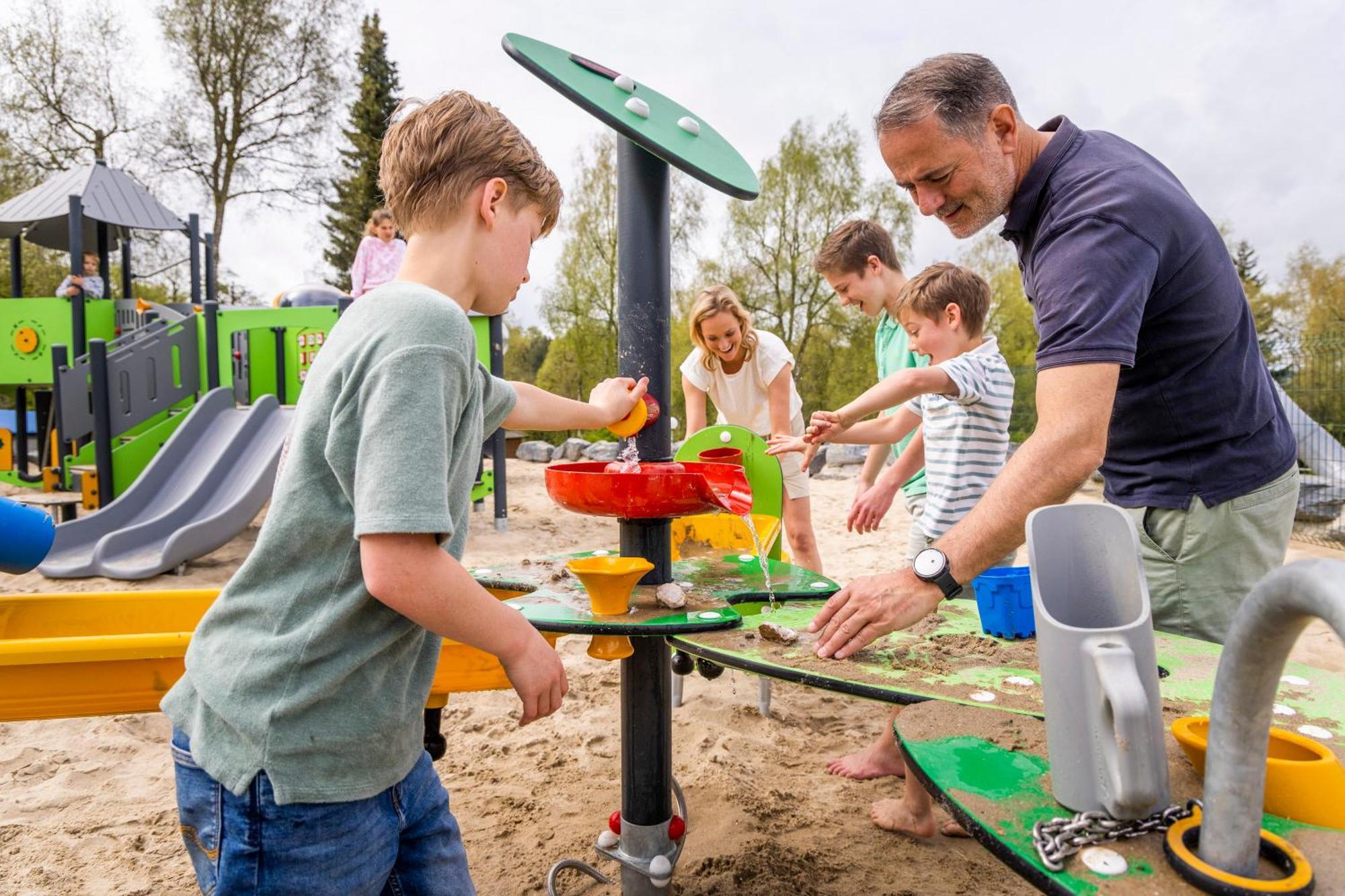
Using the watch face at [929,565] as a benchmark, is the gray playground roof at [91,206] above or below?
above

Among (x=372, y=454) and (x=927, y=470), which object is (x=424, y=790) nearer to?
(x=372, y=454)

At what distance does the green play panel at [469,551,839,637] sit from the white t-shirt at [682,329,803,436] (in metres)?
1.60

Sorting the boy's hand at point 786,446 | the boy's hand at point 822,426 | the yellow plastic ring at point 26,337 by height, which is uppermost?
the yellow plastic ring at point 26,337

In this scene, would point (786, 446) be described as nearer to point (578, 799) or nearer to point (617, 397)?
point (617, 397)

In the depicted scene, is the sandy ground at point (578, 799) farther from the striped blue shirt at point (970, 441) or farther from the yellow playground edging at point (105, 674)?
the striped blue shirt at point (970, 441)

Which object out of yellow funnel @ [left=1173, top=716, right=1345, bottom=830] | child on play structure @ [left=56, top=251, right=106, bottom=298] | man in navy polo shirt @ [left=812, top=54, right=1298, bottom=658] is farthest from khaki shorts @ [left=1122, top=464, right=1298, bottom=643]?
child on play structure @ [left=56, top=251, right=106, bottom=298]

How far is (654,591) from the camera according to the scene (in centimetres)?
177

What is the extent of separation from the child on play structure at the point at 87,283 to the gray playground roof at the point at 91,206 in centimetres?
57

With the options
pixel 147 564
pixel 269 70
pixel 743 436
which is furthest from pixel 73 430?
pixel 269 70

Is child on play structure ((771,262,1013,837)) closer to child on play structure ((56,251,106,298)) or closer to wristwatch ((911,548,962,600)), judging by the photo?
wristwatch ((911,548,962,600))

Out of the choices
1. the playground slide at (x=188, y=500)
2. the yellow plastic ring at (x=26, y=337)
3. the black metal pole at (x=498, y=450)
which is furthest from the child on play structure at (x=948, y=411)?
the yellow plastic ring at (x=26, y=337)

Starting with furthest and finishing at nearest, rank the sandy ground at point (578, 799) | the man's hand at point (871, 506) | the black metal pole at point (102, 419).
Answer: the black metal pole at point (102, 419), the man's hand at point (871, 506), the sandy ground at point (578, 799)

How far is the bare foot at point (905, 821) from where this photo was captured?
7.86ft

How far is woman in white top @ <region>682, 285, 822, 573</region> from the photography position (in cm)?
364
